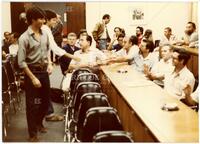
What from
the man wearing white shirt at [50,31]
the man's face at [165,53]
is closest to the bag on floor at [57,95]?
the man wearing white shirt at [50,31]

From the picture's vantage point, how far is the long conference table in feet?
9.62

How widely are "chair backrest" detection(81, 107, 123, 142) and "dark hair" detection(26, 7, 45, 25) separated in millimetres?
841

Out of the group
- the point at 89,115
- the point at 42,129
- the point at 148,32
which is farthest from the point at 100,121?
the point at 148,32

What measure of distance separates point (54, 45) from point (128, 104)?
749 millimetres

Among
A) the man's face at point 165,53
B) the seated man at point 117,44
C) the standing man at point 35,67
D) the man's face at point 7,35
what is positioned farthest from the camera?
the man's face at point 165,53

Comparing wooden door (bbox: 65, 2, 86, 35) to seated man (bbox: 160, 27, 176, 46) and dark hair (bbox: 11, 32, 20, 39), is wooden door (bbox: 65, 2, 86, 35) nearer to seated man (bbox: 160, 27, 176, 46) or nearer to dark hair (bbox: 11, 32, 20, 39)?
dark hair (bbox: 11, 32, 20, 39)

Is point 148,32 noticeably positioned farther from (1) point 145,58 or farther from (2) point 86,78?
(2) point 86,78

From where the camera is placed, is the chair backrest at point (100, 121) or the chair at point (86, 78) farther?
the chair at point (86, 78)

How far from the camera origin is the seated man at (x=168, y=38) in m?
3.61

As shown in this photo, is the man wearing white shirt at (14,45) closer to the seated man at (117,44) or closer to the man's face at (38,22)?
the man's face at (38,22)

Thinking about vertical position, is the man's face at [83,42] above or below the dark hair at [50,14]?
below

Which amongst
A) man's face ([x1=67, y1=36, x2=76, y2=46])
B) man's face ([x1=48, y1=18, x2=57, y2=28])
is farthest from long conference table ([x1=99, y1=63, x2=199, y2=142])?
man's face ([x1=48, y1=18, x2=57, y2=28])

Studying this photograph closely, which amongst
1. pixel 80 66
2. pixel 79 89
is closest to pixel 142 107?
pixel 79 89

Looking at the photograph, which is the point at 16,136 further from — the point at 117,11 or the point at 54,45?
the point at 117,11
